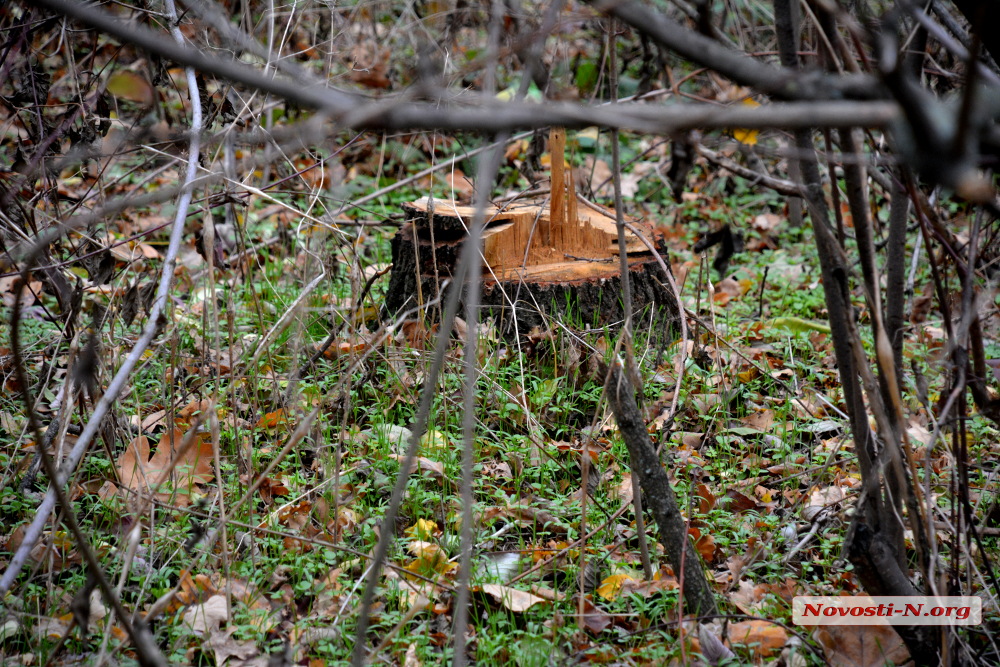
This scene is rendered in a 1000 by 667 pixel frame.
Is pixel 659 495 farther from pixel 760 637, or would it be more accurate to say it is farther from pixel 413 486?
pixel 413 486

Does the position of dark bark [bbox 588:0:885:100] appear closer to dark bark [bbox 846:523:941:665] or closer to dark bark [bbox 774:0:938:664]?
dark bark [bbox 774:0:938:664]

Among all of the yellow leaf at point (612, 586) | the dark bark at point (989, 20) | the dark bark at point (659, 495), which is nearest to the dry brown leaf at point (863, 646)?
the dark bark at point (659, 495)

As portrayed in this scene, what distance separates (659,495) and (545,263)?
188 centimetres

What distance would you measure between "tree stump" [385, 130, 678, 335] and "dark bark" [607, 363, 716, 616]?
137 cm

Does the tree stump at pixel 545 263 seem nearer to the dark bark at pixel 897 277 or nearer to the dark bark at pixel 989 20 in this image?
the dark bark at pixel 897 277

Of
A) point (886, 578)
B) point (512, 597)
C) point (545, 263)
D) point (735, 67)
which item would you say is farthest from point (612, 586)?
point (545, 263)

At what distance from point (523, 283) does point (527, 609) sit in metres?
1.60

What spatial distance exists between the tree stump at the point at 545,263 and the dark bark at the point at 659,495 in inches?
53.8

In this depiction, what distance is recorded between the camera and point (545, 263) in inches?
138

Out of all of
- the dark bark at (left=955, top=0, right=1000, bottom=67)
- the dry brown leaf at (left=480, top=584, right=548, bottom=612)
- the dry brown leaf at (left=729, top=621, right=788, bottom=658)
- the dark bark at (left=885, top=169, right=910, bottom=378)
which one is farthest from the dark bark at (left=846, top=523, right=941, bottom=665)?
the dark bark at (left=955, top=0, right=1000, bottom=67)

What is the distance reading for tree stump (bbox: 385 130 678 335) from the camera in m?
3.25

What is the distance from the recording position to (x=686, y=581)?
182 cm

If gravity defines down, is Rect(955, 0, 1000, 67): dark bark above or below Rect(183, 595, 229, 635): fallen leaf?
above

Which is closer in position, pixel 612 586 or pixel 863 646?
pixel 863 646
